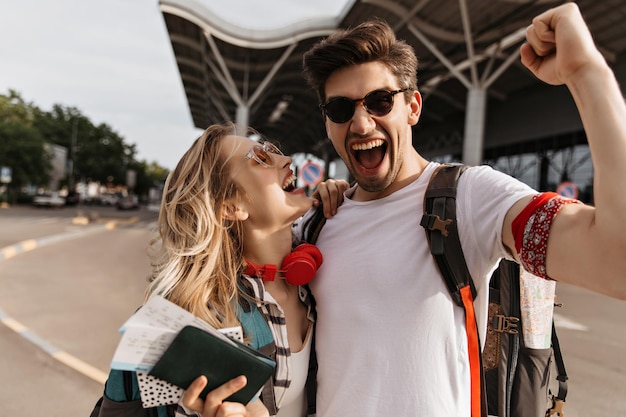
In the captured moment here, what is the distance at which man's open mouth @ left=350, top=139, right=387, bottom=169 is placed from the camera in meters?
1.79

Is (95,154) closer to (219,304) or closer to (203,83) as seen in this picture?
(203,83)

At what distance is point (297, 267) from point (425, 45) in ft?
64.3

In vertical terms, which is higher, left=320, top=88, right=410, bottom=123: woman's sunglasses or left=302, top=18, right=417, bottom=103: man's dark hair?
left=302, top=18, right=417, bottom=103: man's dark hair

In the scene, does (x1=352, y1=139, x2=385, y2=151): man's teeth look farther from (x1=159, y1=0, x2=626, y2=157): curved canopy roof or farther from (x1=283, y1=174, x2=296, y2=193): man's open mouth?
(x1=159, y1=0, x2=626, y2=157): curved canopy roof

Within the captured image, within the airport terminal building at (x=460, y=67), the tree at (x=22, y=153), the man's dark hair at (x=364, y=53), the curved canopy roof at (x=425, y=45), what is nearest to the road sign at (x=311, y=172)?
the curved canopy roof at (x=425, y=45)

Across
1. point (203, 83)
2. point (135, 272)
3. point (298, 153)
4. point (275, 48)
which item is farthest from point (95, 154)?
point (135, 272)

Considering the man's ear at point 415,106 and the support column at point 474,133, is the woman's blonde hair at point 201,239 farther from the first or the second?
the support column at point 474,133

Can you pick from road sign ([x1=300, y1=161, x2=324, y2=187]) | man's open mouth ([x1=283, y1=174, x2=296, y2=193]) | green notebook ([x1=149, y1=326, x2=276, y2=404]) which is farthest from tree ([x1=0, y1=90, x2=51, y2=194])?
green notebook ([x1=149, y1=326, x2=276, y2=404])

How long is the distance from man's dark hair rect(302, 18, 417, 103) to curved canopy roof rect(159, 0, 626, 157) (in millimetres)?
13954

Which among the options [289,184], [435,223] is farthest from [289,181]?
[435,223]

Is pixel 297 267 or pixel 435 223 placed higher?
pixel 435 223

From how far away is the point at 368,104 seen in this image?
1.78 meters

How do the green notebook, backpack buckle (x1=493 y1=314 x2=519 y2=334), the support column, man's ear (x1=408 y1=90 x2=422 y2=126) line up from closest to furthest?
1. the green notebook
2. backpack buckle (x1=493 y1=314 x2=519 y2=334)
3. man's ear (x1=408 y1=90 x2=422 y2=126)
4. the support column

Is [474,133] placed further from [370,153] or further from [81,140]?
[81,140]
